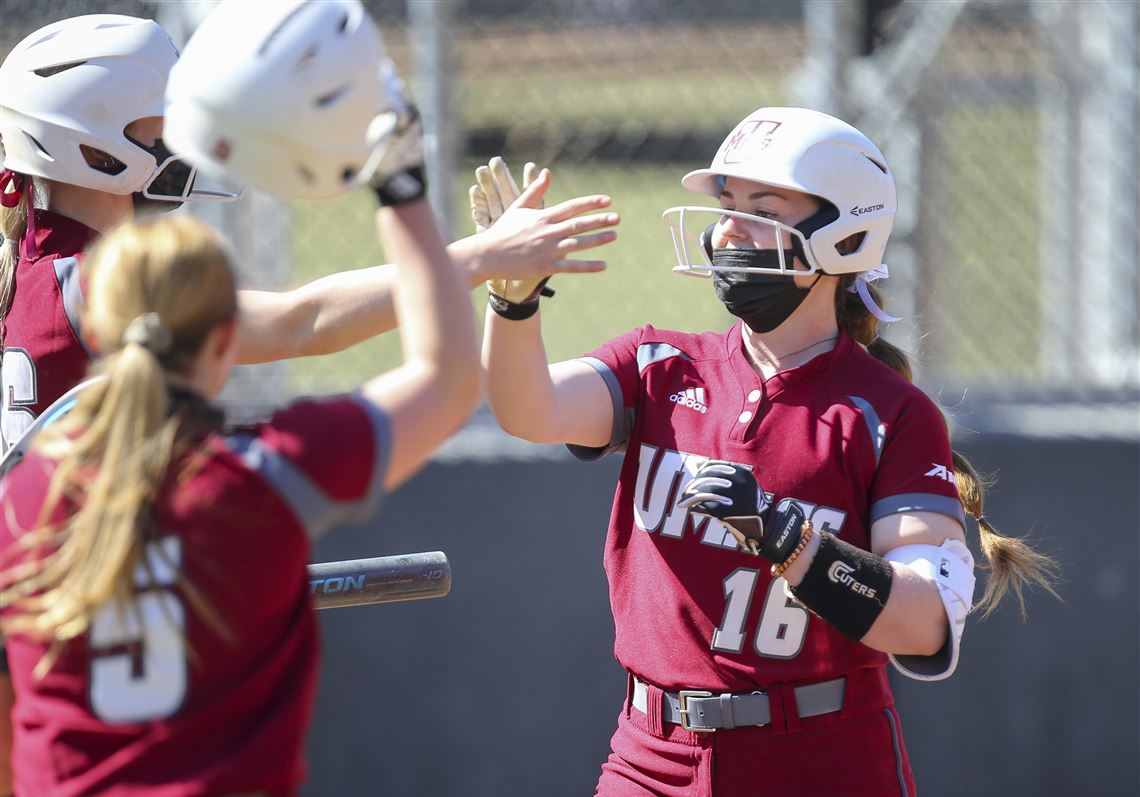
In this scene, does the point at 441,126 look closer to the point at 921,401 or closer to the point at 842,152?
the point at 842,152

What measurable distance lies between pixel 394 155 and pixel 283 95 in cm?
19

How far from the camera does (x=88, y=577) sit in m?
→ 1.95

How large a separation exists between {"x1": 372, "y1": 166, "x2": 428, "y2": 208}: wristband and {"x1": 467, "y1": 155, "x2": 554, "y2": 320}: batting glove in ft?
2.00

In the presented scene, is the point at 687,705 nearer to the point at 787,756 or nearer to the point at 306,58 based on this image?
the point at 787,756

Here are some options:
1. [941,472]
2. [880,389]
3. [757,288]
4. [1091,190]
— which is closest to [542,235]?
[757,288]

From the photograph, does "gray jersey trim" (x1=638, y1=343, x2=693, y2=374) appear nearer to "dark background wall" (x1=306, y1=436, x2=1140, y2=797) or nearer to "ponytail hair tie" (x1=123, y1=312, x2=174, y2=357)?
"ponytail hair tie" (x1=123, y1=312, x2=174, y2=357)

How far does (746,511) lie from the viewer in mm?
2723

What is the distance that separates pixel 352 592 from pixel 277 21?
51.0 inches

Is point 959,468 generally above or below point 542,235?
below

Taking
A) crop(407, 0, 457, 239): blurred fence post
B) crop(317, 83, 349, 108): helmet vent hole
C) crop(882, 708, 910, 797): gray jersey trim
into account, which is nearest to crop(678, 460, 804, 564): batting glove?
crop(882, 708, 910, 797): gray jersey trim

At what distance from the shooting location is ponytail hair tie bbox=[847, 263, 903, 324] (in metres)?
A: 3.28

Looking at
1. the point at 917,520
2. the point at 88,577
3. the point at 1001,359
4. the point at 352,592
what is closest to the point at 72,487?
the point at 88,577

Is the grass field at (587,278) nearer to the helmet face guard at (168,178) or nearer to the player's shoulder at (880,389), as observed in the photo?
the helmet face guard at (168,178)

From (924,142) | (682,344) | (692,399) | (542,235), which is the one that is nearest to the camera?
(542,235)
